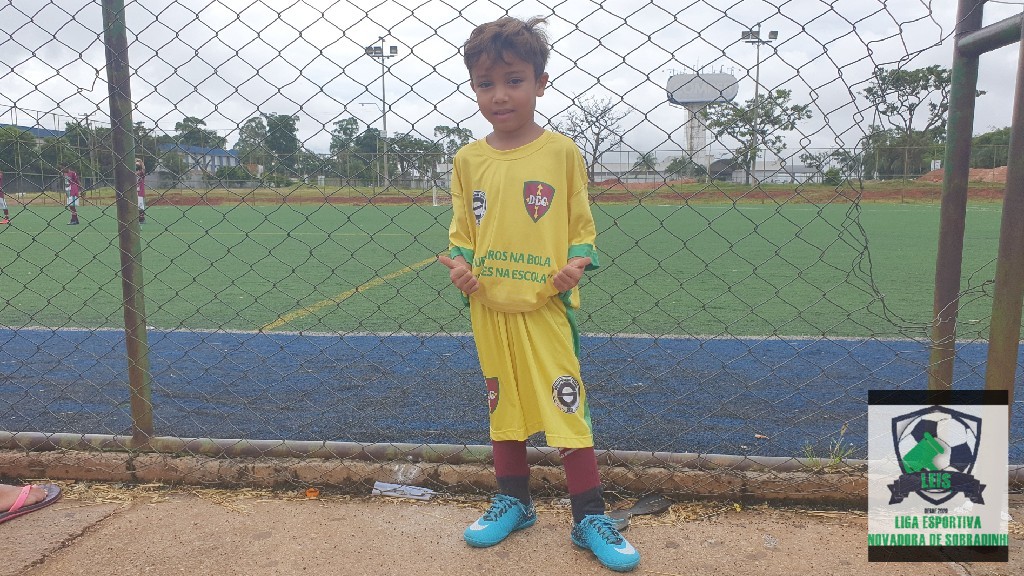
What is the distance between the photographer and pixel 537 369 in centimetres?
215

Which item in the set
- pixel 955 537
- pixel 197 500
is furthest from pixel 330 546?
pixel 955 537

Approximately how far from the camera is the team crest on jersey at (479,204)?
2.14m

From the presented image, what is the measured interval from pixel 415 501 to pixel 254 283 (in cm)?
573

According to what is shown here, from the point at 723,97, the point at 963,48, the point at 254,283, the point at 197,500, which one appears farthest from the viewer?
the point at 254,283

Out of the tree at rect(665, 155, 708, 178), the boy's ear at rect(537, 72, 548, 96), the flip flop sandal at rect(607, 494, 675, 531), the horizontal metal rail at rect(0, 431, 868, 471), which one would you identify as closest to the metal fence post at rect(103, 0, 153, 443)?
the horizontal metal rail at rect(0, 431, 868, 471)

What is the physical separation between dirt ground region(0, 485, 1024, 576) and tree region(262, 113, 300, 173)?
4.79 feet

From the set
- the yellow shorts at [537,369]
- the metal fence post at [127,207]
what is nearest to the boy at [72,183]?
the metal fence post at [127,207]

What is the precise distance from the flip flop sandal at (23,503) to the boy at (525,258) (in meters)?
1.63

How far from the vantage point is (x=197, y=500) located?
261 cm

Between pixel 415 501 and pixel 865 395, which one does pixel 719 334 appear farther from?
pixel 415 501

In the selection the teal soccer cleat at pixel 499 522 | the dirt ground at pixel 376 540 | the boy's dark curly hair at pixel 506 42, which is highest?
the boy's dark curly hair at pixel 506 42

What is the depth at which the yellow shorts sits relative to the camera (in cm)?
214

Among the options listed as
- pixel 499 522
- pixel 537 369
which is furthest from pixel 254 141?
pixel 499 522
